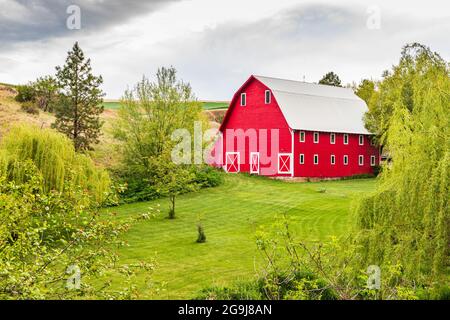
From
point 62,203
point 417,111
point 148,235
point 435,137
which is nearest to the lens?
point 62,203

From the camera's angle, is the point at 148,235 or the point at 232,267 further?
the point at 148,235

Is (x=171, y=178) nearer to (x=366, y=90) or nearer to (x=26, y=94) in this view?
(x=26, y=94)

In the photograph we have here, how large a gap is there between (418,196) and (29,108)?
57.2 metres

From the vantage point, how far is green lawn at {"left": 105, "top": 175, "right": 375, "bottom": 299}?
65.3ft

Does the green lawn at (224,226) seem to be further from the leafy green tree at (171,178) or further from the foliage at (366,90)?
the foliage at (366,90)

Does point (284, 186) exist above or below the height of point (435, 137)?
below

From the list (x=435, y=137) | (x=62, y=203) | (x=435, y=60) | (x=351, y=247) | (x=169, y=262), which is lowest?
(x=169, y=262)

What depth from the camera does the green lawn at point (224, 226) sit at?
19891 millimetres

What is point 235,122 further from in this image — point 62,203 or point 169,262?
point 62,203

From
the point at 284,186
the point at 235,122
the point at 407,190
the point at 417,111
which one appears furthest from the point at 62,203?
the point at 235,122

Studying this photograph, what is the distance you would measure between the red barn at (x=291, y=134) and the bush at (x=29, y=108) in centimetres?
2285

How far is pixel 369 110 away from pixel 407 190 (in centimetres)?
4483

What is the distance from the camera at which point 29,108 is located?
62656 mm

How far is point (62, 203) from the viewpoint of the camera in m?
11.6
